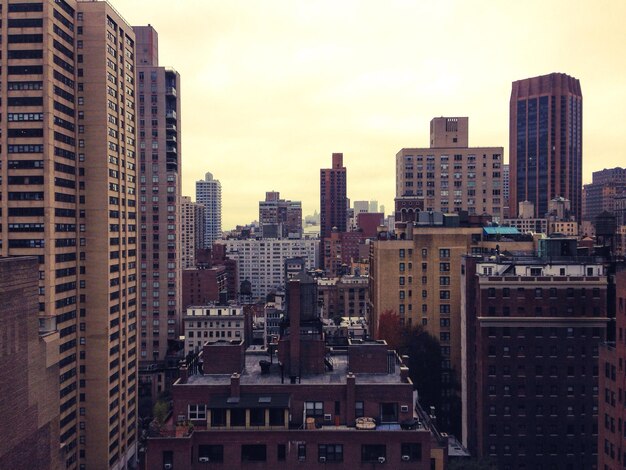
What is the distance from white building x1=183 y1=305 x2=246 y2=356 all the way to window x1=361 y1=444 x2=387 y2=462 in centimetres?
10630

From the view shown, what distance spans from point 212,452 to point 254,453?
4023 mm

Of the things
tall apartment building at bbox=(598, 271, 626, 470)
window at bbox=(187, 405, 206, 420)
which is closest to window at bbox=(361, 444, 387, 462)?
window at bbox=(187, 405, 206, 420)

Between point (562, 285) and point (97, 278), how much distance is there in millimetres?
71182

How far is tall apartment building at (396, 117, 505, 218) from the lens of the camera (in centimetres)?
16800

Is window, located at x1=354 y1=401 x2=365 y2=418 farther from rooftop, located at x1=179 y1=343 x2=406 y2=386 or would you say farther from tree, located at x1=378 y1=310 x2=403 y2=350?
tree, located at x1=378 y1=310 x2=403 y2=350

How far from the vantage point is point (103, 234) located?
97312mm

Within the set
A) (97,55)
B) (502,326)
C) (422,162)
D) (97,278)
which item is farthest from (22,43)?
(422,162)

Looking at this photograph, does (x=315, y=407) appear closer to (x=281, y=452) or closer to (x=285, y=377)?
(x=285, y=377)

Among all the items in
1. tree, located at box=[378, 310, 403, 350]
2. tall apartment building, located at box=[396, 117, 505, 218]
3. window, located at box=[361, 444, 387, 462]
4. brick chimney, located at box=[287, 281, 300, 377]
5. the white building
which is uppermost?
tall apartment building, located at box=[396, 117, 505, 218]

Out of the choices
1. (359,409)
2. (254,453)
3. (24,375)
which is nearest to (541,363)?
(359,409)

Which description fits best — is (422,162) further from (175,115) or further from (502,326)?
(502,326)

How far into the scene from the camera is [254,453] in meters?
58.7

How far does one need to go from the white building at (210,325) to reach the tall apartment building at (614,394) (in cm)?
10536

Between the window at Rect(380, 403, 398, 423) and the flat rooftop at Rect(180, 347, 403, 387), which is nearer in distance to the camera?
the window at Rect(380, 403, 398, 423)
